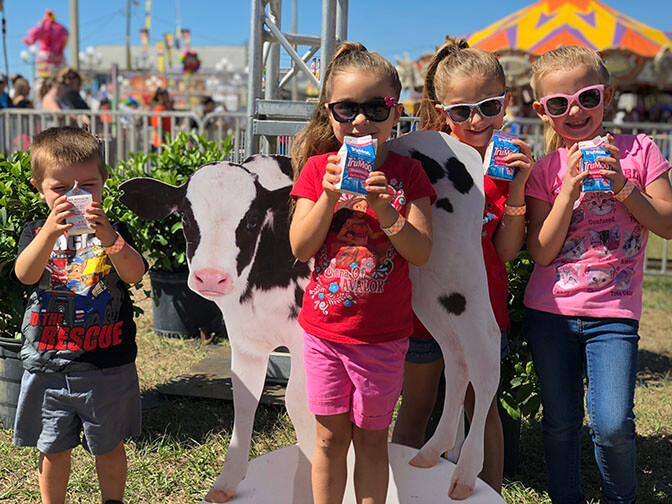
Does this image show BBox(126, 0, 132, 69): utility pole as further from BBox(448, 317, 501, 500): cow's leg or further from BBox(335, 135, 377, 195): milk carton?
BBox(335, 135, 377, 195): milk carton

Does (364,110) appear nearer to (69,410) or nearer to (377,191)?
(377,191)

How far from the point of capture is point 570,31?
1408cm

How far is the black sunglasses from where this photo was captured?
6.89 feet

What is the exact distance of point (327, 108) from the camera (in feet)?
7.11

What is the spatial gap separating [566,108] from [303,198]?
0.97 metres

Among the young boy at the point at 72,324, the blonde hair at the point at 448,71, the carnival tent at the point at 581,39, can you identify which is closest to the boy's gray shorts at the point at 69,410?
the young boy at the point at 72,324

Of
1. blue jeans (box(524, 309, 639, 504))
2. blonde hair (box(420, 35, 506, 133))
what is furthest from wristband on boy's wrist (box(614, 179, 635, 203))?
blonde hair (box(420, 35, 506, 133))

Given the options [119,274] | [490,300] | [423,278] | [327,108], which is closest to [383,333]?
[423,278]

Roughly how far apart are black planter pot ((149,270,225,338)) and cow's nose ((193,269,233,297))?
9.82ft

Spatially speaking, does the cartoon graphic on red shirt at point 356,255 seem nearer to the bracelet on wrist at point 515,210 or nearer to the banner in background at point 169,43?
the bracelet on wrist at point 515,210

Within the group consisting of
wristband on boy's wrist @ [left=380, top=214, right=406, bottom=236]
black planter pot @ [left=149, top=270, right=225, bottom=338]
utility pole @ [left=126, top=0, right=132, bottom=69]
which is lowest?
black planter pot @ [left=149, top=270, right=225, bottom=338]

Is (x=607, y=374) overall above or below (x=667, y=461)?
above

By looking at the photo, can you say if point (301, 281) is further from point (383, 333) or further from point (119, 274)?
point (119, 274)

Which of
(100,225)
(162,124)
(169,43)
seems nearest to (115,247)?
(100,225)
